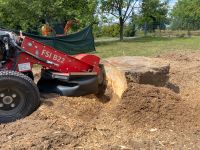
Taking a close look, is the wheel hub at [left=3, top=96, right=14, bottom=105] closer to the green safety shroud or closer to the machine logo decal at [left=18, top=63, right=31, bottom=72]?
the machine logo decal at [left=18, top=63, right=31, bottom=72]

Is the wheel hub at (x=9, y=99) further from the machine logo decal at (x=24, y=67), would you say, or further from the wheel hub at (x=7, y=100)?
the machine logo decal at (x=24, y=67)

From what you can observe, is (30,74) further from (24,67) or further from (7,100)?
(7,100)

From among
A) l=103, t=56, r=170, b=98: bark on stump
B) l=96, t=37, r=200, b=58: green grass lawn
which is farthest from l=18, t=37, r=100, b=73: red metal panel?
l=96, t=37, r=200, b=58: green grass lawn

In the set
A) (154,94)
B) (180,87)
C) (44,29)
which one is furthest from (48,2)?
(154,94)

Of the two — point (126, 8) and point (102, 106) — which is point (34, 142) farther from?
point (126, 8)

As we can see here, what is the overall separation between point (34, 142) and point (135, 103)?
1875mm

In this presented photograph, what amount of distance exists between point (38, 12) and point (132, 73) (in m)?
22.2

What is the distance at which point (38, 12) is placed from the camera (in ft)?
92.8

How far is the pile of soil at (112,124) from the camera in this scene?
5254 mm

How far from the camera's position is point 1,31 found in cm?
655

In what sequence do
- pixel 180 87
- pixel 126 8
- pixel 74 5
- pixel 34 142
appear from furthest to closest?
pixel 126 8, pixel 74 5, pixel 180 87, pixel 34 142

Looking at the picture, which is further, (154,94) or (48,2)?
(48,2)

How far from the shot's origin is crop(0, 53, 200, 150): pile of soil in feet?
17.2

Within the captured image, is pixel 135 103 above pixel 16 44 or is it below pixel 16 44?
below
